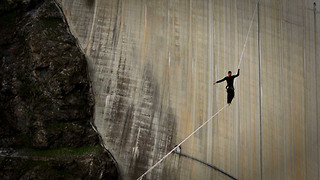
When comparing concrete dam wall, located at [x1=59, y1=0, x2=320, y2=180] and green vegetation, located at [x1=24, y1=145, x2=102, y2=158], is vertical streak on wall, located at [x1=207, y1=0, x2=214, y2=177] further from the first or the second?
green vegetation, located at [x1=24, y1=145, x2=102, y2=158]

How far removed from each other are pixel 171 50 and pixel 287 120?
508 cm

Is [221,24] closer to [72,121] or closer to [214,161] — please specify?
[214,161]

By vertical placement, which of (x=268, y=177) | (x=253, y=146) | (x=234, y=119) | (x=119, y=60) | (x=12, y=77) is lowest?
(x=268, y=177)

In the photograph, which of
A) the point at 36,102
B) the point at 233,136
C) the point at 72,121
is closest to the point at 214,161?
the point at 233,136

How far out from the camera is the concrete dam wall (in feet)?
43.8

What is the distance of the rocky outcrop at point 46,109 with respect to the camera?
14.1 metres

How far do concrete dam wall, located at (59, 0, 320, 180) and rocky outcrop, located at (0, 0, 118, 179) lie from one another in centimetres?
66

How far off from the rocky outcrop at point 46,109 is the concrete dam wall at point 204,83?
0.66m

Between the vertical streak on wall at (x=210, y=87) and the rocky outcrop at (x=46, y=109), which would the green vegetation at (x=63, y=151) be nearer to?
the rocky outcrop at (x=46, y=109)

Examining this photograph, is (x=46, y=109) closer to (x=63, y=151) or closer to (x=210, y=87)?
(x=63, y=151)

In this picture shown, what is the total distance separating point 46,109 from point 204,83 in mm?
6136

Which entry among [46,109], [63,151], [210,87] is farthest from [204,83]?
[46,109]

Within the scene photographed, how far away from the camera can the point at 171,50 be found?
1503cm

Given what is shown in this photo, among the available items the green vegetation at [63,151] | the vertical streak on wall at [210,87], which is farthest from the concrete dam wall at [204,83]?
the green vegetation at [63,151]
